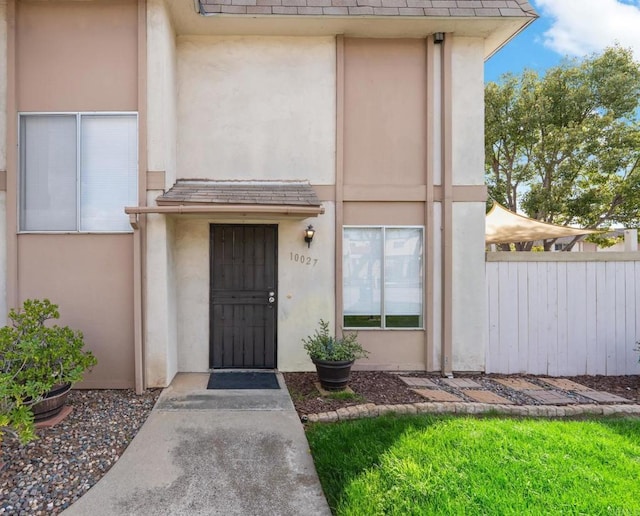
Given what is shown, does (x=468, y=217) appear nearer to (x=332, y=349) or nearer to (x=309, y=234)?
(x=309, y=234)

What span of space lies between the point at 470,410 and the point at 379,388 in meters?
1.28

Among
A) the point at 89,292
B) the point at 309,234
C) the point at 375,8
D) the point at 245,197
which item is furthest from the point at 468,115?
the point at 89,292

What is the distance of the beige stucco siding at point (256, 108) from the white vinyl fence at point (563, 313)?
3590 millimetres

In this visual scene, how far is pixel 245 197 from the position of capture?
5223mm

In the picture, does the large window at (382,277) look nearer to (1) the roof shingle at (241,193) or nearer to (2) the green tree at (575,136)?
(1) the roof shingle at (241,193)

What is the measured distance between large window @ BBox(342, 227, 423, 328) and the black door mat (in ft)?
5.02

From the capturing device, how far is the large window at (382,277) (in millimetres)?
6008

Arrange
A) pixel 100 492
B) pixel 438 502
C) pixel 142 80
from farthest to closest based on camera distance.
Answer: pixel 142 80, pixel 100 492, pixel 438 502

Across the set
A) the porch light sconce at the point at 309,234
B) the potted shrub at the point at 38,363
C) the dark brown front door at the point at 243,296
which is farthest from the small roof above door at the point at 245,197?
the potted shrub at the point at 38,363

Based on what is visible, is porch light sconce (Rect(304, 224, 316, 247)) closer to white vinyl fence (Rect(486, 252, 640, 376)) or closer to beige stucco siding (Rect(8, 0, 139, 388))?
beige stucco siding (Rect(8, 0, 139, 388))

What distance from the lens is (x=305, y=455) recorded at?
3.47 m

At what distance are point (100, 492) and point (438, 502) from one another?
2715mm

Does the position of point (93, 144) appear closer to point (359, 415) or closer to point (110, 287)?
point (110, 287)

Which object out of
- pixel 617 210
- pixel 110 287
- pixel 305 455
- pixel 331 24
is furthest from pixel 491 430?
pixel 617 210
